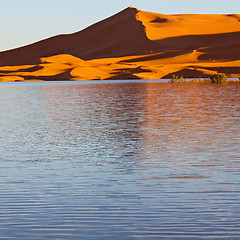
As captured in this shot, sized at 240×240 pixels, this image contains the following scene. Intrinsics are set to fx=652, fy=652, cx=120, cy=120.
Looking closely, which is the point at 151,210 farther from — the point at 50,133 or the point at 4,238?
the point at 50,133

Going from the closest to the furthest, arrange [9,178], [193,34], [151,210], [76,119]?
[151,210] < [9,178] < [76,119] < [193,34]

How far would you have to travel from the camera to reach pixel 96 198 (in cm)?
1076

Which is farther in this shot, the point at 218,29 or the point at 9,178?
the point at 218,29

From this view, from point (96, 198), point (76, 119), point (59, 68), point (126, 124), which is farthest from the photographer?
point (59, 68)

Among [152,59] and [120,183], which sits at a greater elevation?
[120,183]

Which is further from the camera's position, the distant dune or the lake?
the distant dune

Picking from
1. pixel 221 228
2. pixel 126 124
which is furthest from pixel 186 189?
pixel 126 124

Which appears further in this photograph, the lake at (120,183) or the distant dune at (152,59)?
the distant dune at (152,59)

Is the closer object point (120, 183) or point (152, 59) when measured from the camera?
point (120, 183)

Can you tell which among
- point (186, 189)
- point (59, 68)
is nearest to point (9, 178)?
point (186, 189)

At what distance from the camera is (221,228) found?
8.82 m

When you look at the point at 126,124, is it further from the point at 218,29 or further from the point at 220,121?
the point at 218,29

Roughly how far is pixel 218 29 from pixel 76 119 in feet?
564

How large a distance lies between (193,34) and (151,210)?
18731 cm
